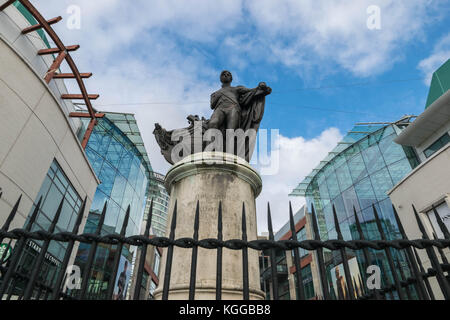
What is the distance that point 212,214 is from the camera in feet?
10.8

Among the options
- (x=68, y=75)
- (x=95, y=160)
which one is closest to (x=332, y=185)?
(x=95, y=160)

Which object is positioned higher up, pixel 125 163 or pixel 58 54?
pixel 125 163

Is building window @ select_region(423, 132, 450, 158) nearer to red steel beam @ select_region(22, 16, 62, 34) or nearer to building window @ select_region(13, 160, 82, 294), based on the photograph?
building window @ select_region(13, 160, 82, 294)

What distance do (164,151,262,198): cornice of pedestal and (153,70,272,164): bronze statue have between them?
2.82ft

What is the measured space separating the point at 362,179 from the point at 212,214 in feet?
77.1

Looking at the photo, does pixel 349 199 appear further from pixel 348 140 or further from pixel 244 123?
pixel 244 123

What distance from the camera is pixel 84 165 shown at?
594 inches

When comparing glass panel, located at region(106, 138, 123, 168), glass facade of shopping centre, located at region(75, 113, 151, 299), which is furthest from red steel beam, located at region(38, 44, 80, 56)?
glass panel, located at region(106, 138, 123, 168)

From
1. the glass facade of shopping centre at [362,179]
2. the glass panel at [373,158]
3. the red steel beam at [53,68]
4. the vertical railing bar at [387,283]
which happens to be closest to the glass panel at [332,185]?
the glass facade of shopping centre at [362,179]

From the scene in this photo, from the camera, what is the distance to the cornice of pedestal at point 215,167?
370 centimetres
